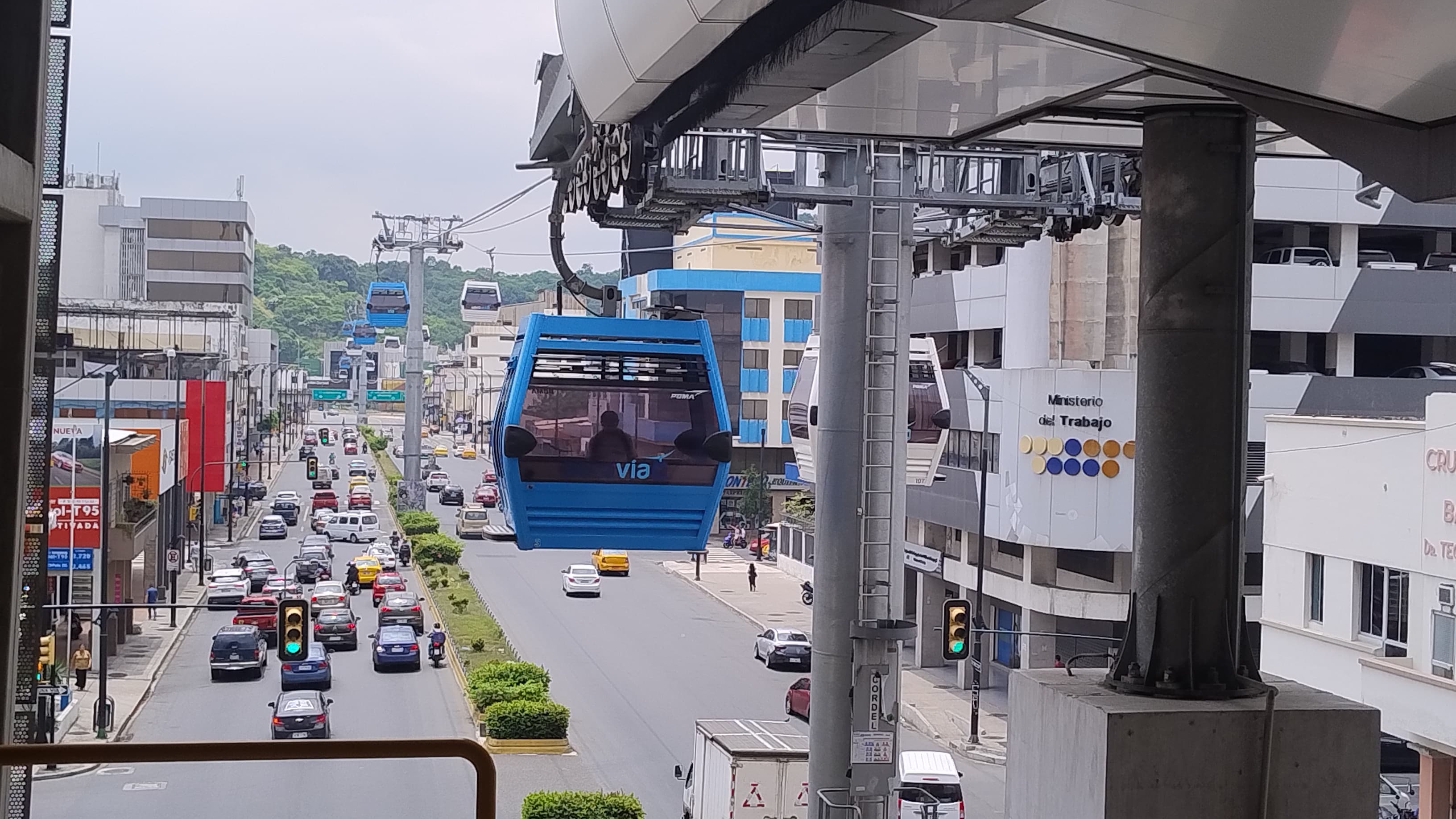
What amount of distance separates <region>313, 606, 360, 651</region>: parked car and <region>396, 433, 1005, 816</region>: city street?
318 cm

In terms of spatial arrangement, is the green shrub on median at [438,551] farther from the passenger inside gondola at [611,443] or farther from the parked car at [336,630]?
the passenger inside gondola at [611,443]

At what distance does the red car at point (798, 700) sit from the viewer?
22.7 m

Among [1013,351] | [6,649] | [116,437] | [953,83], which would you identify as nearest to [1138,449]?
[953,83]

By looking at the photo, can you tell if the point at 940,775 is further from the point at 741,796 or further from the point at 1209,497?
the point at 1209,497

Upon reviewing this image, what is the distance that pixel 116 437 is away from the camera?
2684 centimetres

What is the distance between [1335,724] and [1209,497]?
2.10 feet

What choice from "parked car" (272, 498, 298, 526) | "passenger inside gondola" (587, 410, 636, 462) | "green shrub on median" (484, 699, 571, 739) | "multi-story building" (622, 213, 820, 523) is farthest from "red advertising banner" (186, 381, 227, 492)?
"passenger inside gondola" (587, 410, 636, 462)

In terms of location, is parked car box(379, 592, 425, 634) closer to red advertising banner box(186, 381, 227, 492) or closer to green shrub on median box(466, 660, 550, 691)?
green shrub on median box(466, 660, 550, 691)

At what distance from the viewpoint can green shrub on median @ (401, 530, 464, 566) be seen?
3672 cm

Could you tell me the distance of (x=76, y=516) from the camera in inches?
886

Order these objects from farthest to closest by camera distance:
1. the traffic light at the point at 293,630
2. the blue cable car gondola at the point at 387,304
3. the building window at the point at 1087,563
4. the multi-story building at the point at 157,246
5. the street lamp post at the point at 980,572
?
the multi-story building at the point at 157,246 < the blue cable car gondola at the point at 387,304 < the building window at the point at 1087,563 < the street lamp post at the point at 980,572 < the traffic light at the point at 293,630

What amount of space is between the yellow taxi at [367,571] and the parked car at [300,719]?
15.6m

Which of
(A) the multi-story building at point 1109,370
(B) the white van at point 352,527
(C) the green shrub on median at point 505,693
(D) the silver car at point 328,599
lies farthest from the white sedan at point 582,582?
(C) the green shrub on median at point 505,693

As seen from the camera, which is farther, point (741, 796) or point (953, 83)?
point (741, 796)
